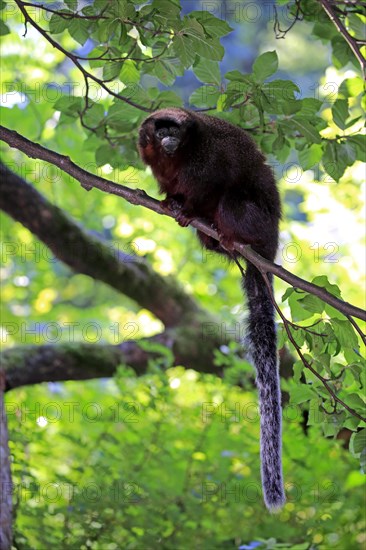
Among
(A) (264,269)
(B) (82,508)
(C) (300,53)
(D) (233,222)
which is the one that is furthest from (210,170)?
(C) (300,53)

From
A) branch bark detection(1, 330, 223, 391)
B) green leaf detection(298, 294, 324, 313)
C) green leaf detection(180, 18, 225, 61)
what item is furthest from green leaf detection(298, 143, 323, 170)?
branch bark detection(1, 330, 223, 391)

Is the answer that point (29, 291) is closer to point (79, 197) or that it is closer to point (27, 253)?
point (27, 253)

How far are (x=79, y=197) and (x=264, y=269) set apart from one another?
2.87 m

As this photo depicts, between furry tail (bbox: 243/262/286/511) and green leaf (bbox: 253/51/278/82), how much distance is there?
0.78 m

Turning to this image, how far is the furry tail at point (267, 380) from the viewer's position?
223cm

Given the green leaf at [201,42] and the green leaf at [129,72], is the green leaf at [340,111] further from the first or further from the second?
the green leaf at [129,72]

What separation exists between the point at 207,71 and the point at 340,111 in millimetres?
471

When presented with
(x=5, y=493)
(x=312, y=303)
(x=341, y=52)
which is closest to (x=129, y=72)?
(x=341, y=52)

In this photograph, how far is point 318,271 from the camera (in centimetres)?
458

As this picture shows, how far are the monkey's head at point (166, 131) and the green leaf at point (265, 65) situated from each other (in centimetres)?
61

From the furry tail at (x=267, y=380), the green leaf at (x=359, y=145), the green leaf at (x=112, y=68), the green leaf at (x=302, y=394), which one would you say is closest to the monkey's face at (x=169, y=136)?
the green leaf at (x=112, y=68)

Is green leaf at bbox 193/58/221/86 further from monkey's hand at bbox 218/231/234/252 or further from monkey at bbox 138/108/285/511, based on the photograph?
monkey's hand at bbox 218/231/234/252

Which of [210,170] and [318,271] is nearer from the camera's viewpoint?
[210,170]

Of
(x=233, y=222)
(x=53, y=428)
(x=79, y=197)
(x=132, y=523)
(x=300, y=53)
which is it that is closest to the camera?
(x=233, y=222)
